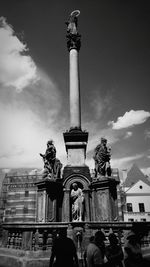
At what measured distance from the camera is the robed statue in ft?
32.5

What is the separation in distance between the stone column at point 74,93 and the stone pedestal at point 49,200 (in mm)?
4436

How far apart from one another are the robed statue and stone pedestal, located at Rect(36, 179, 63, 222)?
72 cm

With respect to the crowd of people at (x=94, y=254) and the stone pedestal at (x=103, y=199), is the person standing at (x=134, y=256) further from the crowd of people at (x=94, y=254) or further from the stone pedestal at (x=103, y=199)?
the stone pedestal at (x=103, y=199)

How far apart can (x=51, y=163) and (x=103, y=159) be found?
298 centimetres

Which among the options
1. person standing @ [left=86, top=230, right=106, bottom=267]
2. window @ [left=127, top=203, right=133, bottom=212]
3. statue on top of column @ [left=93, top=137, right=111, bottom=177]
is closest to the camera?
person standing @ [left=86, top=230, right=106, bottom=267]

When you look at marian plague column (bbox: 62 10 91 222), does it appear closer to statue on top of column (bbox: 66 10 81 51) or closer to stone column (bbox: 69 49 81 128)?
stone column (bbox: 69 49 81 128)

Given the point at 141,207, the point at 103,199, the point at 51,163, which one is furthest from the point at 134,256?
the point at 141,207

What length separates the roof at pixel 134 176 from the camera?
54.1 metres

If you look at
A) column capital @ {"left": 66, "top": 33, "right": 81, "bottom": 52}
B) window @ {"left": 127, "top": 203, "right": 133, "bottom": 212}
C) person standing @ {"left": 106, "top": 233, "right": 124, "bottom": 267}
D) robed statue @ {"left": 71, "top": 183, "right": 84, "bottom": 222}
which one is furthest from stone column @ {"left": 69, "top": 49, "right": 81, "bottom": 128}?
window @ {"left": 127, "top": 203, "right": 133, "bottom": 212}

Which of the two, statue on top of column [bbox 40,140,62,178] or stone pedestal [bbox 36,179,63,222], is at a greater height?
statue on top of column [bbox 40,140,62,178]

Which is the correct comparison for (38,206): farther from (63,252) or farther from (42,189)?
(63,252)

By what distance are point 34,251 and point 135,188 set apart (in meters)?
45.9

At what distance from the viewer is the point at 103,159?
1087cm

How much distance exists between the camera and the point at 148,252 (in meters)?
7.14
